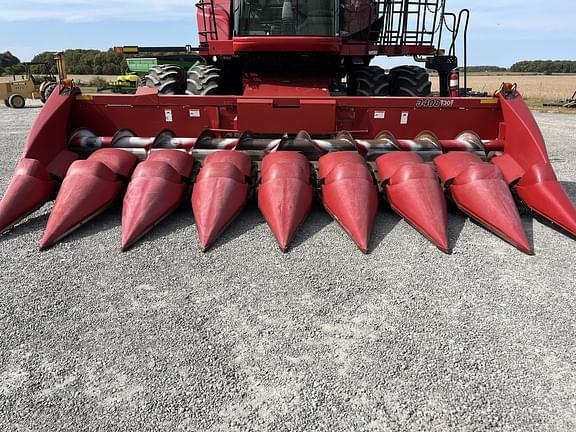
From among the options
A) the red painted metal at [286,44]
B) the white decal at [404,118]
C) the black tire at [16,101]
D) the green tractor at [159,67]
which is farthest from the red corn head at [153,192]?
the black tire at [16,101]

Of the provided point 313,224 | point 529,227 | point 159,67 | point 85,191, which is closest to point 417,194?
point 313,224

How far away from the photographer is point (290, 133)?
4.21 m

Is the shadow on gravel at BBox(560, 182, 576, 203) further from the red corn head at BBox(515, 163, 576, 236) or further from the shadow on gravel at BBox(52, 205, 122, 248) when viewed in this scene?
the shadow on gravel at BBox(52, 205, 122, 248)

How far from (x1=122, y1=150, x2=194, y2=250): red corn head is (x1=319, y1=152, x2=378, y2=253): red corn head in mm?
1132

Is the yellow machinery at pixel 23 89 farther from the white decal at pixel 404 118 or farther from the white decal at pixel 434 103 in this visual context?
the white decal at pixel 434 103

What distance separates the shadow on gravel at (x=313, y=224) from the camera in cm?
319

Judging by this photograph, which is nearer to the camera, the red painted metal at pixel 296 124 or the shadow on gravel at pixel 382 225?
the shadow on gravel at pixel 382 225

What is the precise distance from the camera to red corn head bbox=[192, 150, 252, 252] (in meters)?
3.13

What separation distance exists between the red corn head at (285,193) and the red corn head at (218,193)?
16cm

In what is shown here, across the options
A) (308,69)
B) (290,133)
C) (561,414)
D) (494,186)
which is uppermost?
(308,69)

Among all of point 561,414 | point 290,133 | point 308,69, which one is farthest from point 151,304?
point 308,69

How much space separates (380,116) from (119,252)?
8.67ft

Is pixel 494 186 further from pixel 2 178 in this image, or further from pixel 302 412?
pixel 2 178

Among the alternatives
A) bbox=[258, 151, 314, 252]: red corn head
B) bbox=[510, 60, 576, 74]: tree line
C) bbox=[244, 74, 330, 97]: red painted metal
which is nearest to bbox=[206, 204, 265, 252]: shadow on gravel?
bbox=[258, 151, 314, 252]: red corn head
